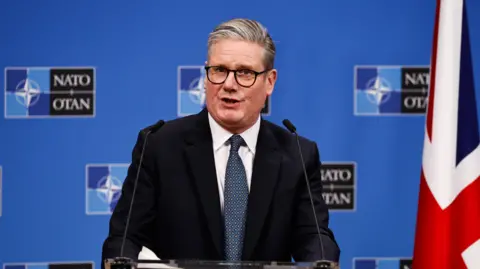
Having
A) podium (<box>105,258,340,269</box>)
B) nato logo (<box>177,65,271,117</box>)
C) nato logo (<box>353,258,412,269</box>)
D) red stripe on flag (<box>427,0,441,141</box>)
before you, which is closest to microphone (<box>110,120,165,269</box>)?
podium (<box>105,258,340,269</box>)

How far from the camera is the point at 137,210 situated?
2.30 metres

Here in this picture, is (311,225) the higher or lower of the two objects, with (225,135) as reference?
lower

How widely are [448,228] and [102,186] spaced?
1.57 metres

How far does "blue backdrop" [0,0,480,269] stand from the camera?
357 cm

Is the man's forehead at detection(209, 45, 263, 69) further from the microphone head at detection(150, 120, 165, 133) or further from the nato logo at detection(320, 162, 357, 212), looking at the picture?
the nato logo at detection(320, 162, 357, 212)

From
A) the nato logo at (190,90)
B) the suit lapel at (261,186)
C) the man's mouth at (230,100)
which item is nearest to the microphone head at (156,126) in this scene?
the man's mouth at (230,100)

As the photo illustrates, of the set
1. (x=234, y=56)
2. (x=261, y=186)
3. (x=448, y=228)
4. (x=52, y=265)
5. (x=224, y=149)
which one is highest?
(x=234, y=56)

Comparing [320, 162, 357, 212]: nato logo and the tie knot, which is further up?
the tie knot

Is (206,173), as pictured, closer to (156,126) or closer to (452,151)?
(156,126)

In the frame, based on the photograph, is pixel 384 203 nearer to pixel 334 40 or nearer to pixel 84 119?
pixel 334 40

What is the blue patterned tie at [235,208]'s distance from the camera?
2303 millimetres

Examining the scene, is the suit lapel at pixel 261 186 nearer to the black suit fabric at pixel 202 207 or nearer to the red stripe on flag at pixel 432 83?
the black suit fabric at pixel 202 207

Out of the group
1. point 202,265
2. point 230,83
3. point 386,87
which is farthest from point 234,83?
point 386,87

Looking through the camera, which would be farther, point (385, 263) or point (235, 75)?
point (385, 263)
